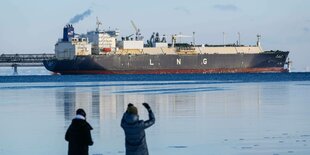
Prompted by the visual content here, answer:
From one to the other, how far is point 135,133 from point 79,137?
79 cm

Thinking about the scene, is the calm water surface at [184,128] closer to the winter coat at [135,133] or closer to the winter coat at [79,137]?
the winter coat at [135,133]

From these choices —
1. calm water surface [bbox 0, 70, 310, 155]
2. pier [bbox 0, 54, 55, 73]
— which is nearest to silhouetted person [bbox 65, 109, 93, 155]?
calm water surface [bbox 0, 70, 310, 155]

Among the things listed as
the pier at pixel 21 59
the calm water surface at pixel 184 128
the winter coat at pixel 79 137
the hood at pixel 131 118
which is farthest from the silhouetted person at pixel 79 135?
the pier at pixel 21 59

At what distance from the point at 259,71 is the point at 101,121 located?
98432 millimetres

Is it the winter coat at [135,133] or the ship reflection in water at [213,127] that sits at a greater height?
the winter coat at [135,133]

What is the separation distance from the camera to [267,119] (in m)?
23.4

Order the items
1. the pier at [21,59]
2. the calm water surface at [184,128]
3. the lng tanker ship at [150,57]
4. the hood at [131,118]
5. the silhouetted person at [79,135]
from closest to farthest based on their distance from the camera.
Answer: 1. the silhouetted person at [79,135]
2. the hood at [131,118]
3. the calm water surface at [184,128]
4. the lng tanker ship at [150,57]
5. the pier at [21,59]

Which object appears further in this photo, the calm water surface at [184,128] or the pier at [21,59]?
the pier at [21,59]

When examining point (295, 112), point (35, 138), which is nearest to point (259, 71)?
point (295, 112)

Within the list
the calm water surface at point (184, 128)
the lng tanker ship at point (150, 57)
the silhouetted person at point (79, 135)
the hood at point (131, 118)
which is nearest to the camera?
the silhouetted person at point (79, 135)

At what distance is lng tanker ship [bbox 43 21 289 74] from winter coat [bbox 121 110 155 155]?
10076 cm

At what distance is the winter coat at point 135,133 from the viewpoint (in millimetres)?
11961

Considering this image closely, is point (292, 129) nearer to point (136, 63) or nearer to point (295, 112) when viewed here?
point (295, 112)

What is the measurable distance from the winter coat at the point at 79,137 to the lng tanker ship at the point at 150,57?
101 m
